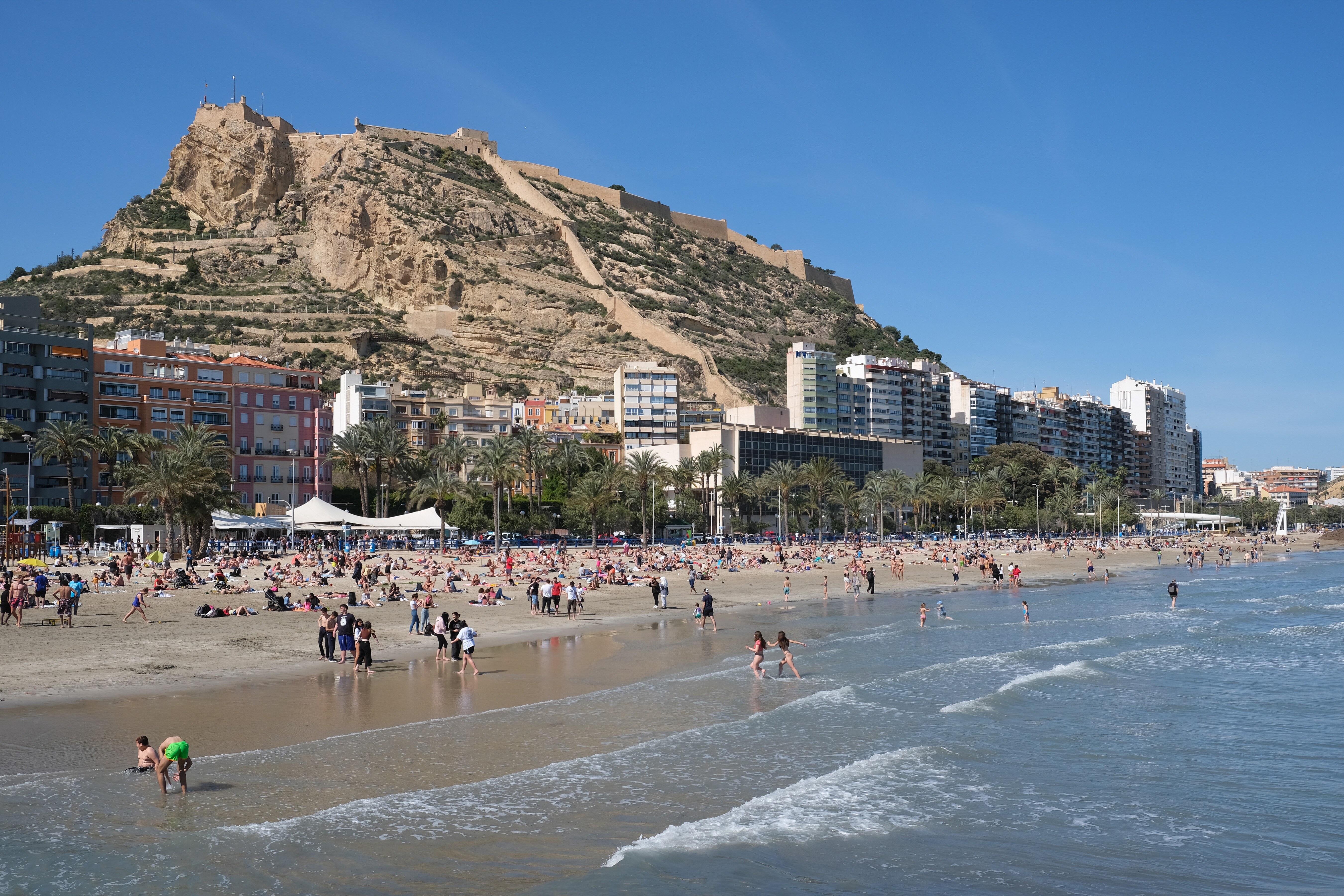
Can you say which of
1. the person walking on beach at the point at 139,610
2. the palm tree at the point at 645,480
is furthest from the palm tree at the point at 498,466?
the person walking on beach at the point at 139,610

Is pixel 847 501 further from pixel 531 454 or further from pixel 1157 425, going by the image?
pixel 1157 425

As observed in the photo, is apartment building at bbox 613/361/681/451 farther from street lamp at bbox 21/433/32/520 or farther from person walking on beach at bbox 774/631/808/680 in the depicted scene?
person walking on beach at bbox 774/631/808/680

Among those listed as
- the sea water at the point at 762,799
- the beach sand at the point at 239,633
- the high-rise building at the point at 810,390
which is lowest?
the sea water at the point at 762,799

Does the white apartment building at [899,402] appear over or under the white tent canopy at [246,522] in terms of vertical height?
over

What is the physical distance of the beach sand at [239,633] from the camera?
19.1m

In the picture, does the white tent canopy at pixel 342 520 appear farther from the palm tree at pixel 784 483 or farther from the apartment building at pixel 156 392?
the palm tree at pixel 784 483

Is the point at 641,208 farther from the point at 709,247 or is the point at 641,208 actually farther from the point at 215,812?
the point at 215,812

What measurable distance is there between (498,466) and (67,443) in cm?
2354

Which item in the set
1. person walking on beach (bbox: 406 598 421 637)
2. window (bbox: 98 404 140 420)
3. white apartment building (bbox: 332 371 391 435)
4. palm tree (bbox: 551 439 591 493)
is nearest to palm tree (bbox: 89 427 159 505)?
window (bbox: 98 404 140 420)

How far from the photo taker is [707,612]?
30.6 m

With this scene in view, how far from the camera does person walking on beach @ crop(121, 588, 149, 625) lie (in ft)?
87.1

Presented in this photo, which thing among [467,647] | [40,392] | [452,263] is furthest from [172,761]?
[452,263]

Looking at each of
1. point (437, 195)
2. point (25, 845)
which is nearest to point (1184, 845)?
point (25, 845)

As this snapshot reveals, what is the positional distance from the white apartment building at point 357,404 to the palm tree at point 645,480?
2219 cm
